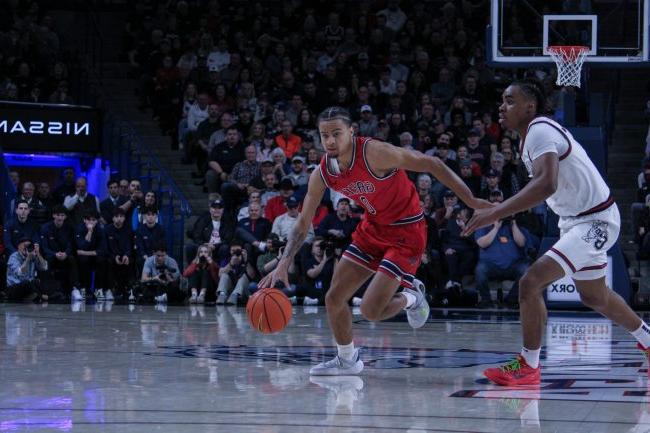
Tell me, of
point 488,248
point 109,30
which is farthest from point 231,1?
point 488,248

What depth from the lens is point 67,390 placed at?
6.47m

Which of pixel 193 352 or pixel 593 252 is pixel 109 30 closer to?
pixel 193 352

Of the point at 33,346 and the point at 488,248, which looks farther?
the point at 488,248

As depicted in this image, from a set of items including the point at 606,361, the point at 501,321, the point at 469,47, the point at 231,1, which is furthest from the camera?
the point at 231,1

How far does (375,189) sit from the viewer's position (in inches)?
287

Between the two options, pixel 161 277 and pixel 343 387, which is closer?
pixel 343 387

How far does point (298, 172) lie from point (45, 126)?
4313mm

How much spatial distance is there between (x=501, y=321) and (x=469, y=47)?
9.12m

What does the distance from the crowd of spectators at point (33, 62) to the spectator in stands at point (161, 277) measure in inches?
176

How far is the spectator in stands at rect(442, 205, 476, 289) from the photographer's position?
14852mm

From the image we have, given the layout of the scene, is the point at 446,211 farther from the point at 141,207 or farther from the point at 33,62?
the point at 33,62

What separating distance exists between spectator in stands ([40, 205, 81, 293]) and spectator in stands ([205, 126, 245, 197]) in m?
2.36

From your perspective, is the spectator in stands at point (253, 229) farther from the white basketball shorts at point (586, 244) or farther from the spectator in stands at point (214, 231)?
the white basketball shorts at point (586, 244)

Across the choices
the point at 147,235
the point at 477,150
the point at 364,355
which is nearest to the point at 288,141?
the point at 147,235
